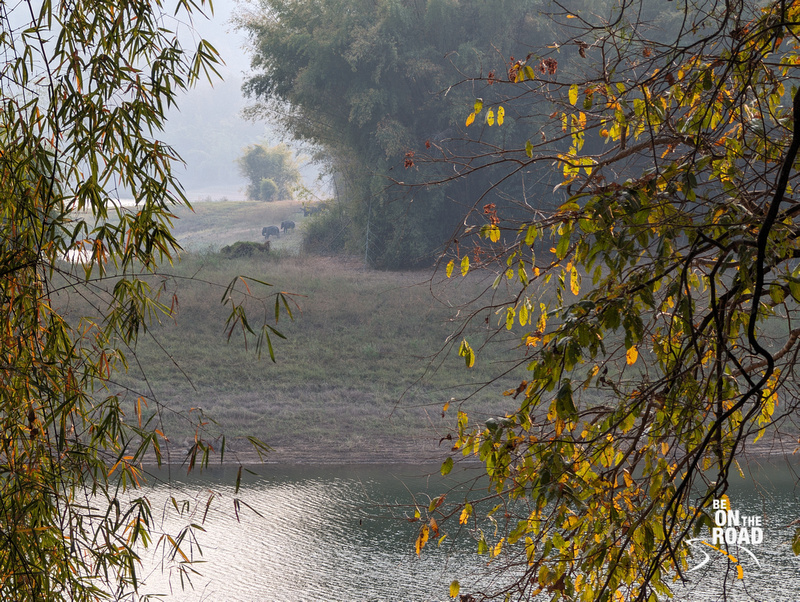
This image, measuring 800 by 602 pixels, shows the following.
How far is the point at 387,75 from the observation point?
15977 mm

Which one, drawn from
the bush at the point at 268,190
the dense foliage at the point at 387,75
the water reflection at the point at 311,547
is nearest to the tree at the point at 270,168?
the bush at the point at 268,190

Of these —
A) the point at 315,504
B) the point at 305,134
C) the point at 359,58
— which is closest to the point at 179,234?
the point at 305,134

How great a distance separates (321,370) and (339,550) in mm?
5227

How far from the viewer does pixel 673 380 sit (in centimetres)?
140

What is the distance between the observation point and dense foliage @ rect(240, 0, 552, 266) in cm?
1531

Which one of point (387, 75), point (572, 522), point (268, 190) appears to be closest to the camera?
point (572, 522)

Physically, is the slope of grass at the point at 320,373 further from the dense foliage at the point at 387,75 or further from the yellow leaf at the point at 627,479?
the yellow leaf at the point at 627,479

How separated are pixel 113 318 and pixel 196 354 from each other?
9.69 metres

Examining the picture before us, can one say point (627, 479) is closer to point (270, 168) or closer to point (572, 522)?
point (572, 522)

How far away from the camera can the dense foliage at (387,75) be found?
15312 mm

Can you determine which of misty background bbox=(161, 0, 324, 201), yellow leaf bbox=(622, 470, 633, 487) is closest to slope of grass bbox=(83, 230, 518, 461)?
yellow leaf bbox=(622, 470, 633, 487)

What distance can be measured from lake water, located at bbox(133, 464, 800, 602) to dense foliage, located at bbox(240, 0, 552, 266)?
27.0 feet

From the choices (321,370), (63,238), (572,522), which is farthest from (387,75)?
(572,522)

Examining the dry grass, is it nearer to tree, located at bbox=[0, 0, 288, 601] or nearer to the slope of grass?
the slope of grass
